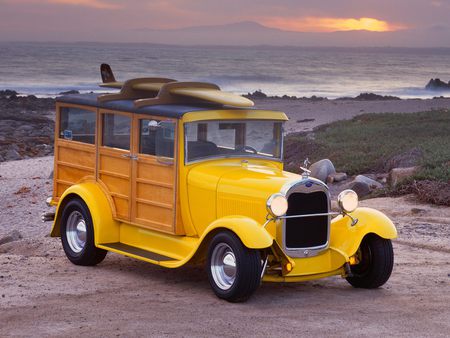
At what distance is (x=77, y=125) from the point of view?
445 inches

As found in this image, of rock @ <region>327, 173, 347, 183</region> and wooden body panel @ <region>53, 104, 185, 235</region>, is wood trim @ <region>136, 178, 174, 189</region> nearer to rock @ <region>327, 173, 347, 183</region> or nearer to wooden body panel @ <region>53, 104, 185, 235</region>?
wooden body panel @ <region>53, 104, 185, 235</region>

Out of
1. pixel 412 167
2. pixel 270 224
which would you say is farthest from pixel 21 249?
pixel 412 167

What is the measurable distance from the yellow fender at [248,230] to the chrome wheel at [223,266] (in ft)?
0.70

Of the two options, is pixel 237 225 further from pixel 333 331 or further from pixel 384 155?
pixel 384 155

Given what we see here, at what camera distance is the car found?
9.12m

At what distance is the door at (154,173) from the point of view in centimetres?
994

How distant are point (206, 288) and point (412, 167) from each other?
906 cm

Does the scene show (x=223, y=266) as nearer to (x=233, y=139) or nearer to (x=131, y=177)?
(x=233, y=139)

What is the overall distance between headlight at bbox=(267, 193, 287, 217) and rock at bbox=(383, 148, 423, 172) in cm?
996

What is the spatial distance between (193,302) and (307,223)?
1333 mm

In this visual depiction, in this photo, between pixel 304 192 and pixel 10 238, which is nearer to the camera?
pixel 304 192

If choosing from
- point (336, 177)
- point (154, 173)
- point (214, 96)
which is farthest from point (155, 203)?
point (336, 177)

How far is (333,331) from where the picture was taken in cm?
795

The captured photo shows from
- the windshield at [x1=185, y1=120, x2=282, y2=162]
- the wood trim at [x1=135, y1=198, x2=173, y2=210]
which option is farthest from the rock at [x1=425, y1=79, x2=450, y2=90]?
the wood trim at [x1=135, y1=198, x2=173, y2=210]
